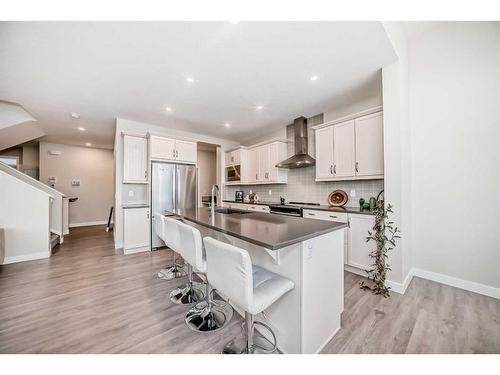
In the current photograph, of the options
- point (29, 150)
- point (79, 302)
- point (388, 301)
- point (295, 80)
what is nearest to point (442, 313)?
point (388, 301)

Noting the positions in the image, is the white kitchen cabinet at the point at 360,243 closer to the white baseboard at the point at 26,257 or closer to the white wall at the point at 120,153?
the white wall at the point at 120,153

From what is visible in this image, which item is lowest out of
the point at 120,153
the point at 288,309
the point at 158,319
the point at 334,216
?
the point at 158,319

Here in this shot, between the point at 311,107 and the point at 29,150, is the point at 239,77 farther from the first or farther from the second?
the point at 29,150

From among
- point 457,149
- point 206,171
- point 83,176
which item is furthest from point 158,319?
point 83,176

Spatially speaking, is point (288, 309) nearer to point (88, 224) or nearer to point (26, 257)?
point (26, 257)

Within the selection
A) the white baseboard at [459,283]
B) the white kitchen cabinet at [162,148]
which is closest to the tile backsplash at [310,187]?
the white baseboard at [459,283]

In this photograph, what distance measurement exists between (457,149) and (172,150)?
4.56m

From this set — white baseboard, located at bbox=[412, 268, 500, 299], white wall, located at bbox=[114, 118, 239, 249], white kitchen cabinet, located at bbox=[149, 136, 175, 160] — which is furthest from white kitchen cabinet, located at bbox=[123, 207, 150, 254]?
white baseboard, located at bbox=[412, 268, 500, 299]

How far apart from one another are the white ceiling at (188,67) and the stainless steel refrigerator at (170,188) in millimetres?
1108

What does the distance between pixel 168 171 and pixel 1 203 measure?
263cm

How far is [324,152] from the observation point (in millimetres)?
3406

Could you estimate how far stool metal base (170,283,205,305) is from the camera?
2066 millimetres

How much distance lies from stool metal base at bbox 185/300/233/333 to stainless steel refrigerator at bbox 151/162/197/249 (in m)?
2.47
